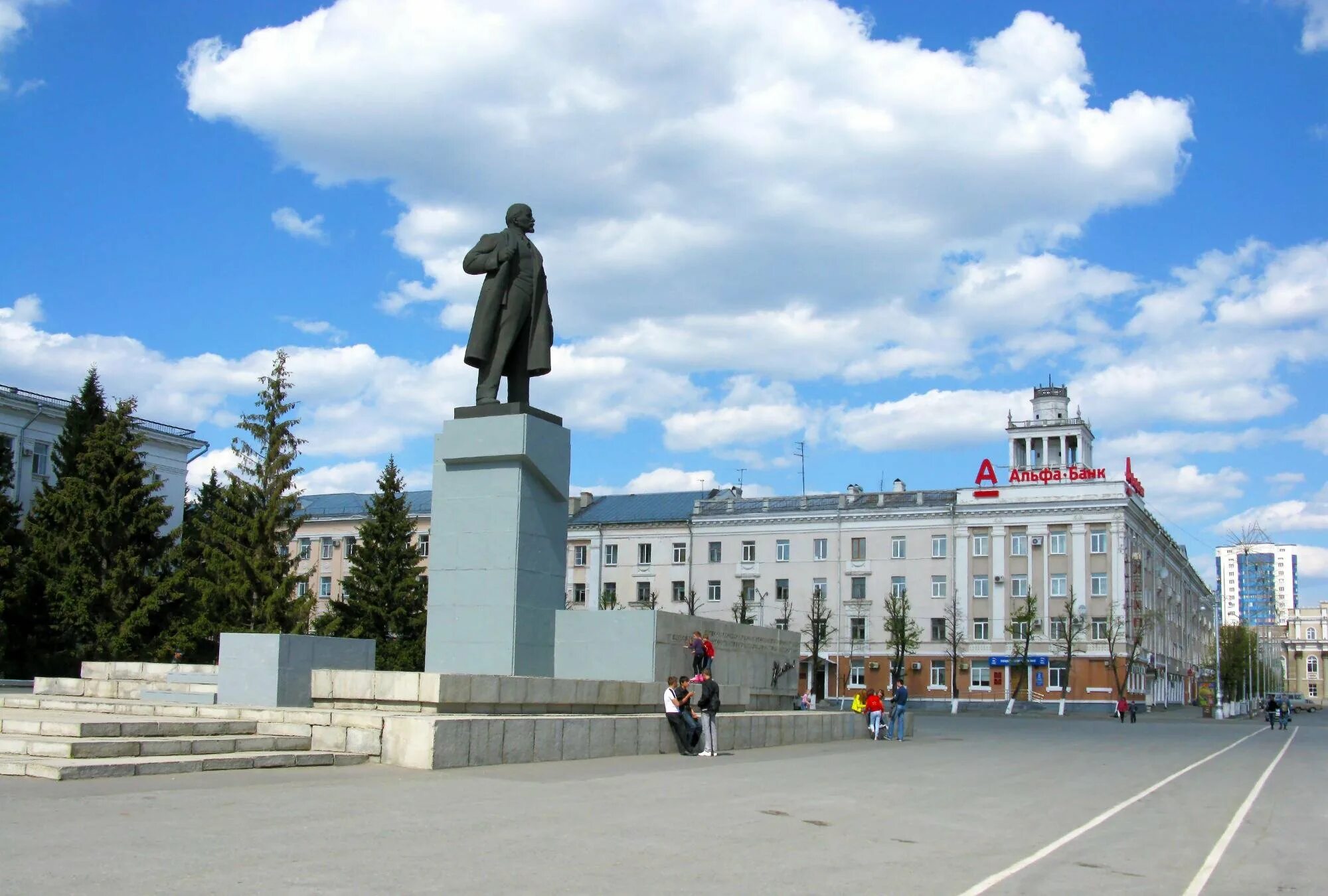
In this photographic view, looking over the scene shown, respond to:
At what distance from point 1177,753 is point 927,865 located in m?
20.2

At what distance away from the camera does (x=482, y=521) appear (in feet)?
58.1

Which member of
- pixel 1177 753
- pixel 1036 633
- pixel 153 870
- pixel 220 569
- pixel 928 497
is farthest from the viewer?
pixel 928 497

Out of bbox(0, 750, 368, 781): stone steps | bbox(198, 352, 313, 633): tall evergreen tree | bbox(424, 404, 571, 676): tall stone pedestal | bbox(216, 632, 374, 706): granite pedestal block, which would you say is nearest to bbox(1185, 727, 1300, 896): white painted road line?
bbox(0, 750, 368, 781): stone steps

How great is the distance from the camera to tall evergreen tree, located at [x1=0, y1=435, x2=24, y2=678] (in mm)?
40844

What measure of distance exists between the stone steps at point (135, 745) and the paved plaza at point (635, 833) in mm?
746

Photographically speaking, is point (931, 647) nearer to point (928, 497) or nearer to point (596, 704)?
point (928, 497)

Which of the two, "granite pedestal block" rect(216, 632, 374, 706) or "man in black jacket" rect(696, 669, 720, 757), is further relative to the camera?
"man in black jacket" rect(696, 669, 720, 757)

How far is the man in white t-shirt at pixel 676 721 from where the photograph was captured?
59.1 feet

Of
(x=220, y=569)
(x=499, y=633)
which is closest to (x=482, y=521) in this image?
(x=499, y=633)

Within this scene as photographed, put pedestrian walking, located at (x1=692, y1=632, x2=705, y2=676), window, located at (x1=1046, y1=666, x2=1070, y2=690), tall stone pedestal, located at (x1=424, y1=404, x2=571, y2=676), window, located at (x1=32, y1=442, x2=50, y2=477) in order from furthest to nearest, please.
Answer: window, located at (x1=1046, y1=666, x2=1070, y2=690)
window, located at (x1=32, y1=442, x2=50, y2=477)
pedestrian walking, located at (x1=692, y1=632, x2=705, y2=676)
tall stone pedestal, located at (x1=424, y1=404, x2=571, y2=676)

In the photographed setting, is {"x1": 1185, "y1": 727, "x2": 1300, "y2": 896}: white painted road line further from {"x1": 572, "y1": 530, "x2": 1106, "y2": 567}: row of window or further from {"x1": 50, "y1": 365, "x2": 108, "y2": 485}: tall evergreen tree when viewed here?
{"x1": 572, "y1": 530, "x2": 1106, "y2": 567}: row of window

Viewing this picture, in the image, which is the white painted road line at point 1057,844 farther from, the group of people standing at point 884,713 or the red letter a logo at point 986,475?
the red letter a logo at point 986,475

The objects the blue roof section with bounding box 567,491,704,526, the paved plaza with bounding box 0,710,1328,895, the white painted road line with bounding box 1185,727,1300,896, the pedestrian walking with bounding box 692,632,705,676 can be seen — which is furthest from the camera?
the blue roof section with bounding box 567,491,704,526

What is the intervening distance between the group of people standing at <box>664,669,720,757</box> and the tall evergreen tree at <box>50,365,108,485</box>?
36488mm
